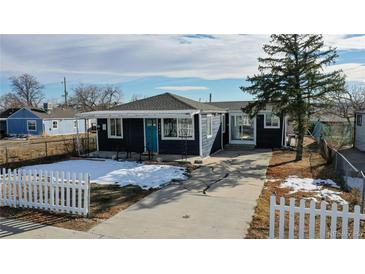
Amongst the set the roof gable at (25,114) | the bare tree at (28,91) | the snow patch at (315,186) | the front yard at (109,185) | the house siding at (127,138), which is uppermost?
the bare tree at (28,91)

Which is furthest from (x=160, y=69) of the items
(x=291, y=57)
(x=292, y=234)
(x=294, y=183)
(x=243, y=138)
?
(x=292, y=234)

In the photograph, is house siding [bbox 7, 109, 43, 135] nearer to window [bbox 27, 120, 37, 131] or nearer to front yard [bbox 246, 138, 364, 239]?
window [bbox 27, 120, 37, 131]

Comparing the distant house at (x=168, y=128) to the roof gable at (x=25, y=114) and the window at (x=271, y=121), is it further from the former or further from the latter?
the roof gable at (x=25, y=114)

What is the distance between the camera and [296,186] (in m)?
8.65

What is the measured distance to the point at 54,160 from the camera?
566 inches

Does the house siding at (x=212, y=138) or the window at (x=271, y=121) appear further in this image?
the window at (x=271, y=121)

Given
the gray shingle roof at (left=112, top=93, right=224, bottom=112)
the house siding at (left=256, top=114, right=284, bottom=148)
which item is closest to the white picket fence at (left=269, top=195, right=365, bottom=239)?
the gray shingle roof at (left=112, top=93, right=224, bottom=112)

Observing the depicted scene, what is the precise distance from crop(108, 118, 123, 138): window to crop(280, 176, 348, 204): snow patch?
9.42 metres

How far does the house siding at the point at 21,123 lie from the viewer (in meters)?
31.9

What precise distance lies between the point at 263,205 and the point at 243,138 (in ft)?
44.8

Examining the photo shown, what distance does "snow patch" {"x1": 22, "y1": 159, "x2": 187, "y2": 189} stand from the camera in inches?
370

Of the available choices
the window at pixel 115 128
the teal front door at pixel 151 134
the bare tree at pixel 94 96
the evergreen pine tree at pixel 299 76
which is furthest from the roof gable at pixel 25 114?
the evergreen pine tree at pixel 299 76

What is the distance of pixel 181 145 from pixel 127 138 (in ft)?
10.5

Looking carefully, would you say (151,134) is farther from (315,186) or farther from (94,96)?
(94,96)
